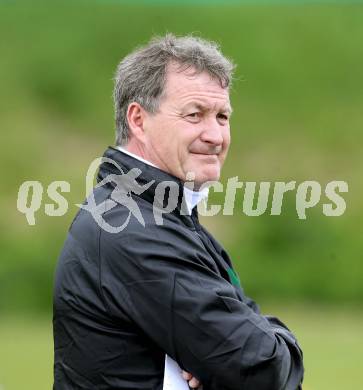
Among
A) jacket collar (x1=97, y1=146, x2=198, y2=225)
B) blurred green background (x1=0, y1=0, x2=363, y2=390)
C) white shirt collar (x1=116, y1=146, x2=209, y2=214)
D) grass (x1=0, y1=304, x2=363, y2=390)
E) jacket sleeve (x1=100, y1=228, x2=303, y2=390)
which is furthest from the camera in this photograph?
blurred green background (x1=0, y1=0, x2=363, y2=390)

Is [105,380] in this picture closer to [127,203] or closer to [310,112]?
[127,203]

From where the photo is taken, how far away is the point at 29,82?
51.3 ft

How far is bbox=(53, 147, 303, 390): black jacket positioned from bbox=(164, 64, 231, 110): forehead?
1.00 ft

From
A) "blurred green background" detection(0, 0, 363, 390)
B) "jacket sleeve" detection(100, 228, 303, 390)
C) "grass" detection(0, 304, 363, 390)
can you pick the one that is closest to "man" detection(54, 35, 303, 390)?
"jacket sleeve" detection(100, 228, 303, 390)

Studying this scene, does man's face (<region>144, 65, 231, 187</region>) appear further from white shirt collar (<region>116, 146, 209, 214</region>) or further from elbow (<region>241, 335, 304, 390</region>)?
elbow (<region>241, 335, 304, 390</region>)

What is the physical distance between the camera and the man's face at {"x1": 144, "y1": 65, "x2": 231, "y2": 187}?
3205 millimetres

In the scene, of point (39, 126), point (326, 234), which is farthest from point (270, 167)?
point (39, 126)

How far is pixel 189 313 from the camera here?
2.83 metres

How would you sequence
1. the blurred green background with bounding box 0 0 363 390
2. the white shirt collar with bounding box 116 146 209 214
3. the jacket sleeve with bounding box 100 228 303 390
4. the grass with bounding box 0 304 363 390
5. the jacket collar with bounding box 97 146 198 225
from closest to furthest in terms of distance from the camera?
the jacket sleeve with bounding box 100 228 303 390 → the jacket collar with bounding box 97 146 198 225 → the white shirt collar with bounding box 116 146 209 214 → the grass with bounding box 0 304 363 390 → the blurred green background with bounding box 0 0 363 390

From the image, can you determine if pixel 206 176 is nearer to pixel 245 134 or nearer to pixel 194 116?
pixel 194 116

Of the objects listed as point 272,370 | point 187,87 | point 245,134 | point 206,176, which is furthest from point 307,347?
point 272,370

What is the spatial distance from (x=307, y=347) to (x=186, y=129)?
261 inches

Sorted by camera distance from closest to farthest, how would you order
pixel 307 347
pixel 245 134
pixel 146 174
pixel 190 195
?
pixel 146 174 → pixel 190 195 → pixel 307 347 → pixel 245 134

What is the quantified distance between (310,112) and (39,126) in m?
4.04
